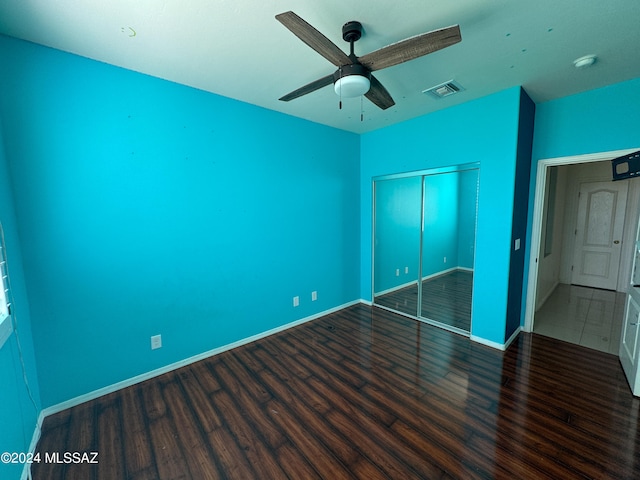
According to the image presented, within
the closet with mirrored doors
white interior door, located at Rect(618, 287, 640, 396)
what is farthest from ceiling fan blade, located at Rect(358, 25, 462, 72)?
white interior door, located at Rect(618, 287, 640, 396)

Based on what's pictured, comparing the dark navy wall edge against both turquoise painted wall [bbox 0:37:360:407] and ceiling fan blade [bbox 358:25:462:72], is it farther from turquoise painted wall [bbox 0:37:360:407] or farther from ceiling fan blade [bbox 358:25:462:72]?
turquoise painted wall [bbox 0:37:360:407]

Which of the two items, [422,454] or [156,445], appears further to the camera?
[156,445]

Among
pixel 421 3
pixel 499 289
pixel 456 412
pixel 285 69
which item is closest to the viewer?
pixel 421 3

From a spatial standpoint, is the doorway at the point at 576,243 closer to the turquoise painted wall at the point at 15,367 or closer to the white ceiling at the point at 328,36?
the white ceiling at the point at 328,36

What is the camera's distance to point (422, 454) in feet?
5.26

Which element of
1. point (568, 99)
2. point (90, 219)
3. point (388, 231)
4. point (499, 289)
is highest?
point (568, 99)

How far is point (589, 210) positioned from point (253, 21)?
251 inches

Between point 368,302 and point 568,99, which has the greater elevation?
point 568,99

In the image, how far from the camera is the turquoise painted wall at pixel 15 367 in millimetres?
1375

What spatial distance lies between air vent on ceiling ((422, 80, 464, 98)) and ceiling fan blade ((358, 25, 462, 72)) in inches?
48.5

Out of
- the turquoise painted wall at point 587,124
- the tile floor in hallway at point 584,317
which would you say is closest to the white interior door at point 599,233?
the tile floor in hallway at point 584,317

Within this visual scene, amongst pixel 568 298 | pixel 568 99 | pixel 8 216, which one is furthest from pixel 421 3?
pixel 568 298

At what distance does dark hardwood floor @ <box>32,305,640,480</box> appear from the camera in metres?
1.54

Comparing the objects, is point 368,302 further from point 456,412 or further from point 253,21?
point 253,21
